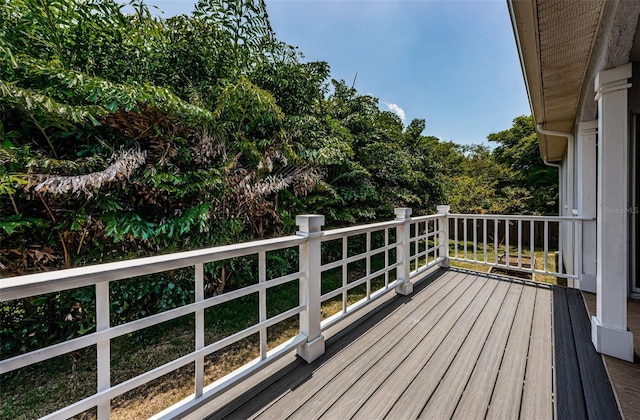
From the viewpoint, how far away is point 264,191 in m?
3.34

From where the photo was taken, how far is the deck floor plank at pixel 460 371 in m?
1.51

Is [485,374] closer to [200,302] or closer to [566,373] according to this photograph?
[566,373]

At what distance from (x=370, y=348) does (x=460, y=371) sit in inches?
26.0

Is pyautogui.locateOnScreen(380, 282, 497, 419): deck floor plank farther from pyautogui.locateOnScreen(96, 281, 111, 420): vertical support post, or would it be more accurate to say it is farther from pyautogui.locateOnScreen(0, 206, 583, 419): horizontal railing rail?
pyautogui.locateOnScreen(96, 281, 111, 420): vertical support post

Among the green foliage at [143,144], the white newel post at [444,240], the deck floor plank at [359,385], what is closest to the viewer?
the deck floor plank at [359,385]

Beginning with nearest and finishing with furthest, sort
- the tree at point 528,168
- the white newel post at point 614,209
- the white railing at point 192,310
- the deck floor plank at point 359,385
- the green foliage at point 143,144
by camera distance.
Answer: the white railing at point 192,310 → the deck floor plank at point 359,385 → the white newel post at point 614,209 → the green foliage at point 143,144 → the tree at point 528,168

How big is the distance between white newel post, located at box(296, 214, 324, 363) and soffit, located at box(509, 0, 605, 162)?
1982 mm

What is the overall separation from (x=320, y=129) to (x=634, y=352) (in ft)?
14.1

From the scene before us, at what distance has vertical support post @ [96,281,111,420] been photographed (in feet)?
3.59

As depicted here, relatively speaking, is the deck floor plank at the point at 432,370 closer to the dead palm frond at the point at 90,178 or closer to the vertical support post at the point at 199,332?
the vertical support post at the point at 199,332

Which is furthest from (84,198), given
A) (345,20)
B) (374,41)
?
(374,41)

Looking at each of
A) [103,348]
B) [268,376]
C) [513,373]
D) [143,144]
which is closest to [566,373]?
[513,373]

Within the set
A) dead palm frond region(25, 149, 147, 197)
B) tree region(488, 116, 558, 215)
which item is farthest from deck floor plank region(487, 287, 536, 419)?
tree region(488, 116, 558, 215)

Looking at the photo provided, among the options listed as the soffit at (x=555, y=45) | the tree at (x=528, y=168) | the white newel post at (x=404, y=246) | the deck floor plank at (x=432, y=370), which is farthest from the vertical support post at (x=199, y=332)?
the tree at (x=528, y=168)
